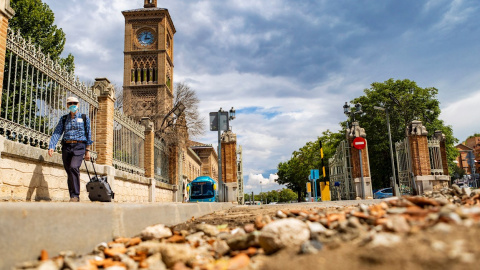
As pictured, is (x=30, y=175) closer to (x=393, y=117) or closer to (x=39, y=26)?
(x=39, y=26)

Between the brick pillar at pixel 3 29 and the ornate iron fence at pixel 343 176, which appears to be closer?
the brick pillar at pixel 3 29

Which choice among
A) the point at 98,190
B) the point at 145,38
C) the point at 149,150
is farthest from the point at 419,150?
the point at 145,38

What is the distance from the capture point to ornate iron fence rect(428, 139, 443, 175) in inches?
758

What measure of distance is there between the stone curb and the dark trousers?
2846 millimetres

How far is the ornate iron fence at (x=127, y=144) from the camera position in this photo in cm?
1115

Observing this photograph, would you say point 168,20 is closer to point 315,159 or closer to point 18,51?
point 315,159

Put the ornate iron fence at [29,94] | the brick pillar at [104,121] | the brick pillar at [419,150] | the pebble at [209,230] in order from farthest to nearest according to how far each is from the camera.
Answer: the brick pillar at [419,150] < the brick pillar at [104,121] < the ornate iron fence at [29,94] < the pebble at [209,230]

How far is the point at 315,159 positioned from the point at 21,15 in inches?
1589

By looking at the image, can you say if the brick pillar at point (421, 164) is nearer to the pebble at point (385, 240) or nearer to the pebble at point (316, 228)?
the pebble at point (316, 228)

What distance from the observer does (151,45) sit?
53250mm

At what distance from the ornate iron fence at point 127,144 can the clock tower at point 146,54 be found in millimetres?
36145

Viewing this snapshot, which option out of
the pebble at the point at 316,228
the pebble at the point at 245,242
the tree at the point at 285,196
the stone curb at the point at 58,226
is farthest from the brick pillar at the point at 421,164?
the tree at the point at 285,196

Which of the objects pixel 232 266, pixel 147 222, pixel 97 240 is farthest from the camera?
pixel 147 222

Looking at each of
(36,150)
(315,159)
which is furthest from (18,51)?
(315,159)
